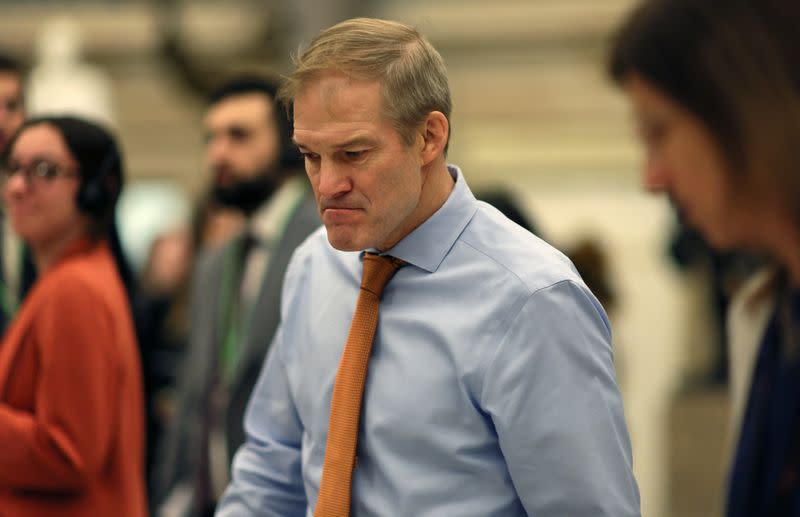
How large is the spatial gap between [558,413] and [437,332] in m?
0.23

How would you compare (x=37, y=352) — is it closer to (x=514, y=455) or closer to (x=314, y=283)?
(x=314, y=283)

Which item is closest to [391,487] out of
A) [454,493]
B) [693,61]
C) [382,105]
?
[454,493]

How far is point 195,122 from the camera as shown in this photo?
10.8m

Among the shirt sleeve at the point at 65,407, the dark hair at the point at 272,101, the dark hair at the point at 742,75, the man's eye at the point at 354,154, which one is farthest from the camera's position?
the dark hair at the point at 272,101

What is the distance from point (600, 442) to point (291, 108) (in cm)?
76

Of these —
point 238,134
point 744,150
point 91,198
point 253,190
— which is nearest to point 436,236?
point 744,150

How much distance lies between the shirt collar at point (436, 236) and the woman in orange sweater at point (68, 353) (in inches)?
33.7

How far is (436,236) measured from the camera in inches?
75.2

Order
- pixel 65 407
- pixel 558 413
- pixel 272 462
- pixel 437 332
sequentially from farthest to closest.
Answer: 1. pixel 65 407
2. pixel 272 462
3. pixel 437 332
4. pixel 558 413

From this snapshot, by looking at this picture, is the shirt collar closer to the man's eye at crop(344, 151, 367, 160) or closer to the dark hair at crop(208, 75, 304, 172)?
the man's eye at crop(344, 151, 367, 160)

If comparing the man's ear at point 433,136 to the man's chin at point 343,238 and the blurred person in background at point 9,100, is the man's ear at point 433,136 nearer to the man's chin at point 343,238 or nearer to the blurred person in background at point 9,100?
the man's chin at point 343,238

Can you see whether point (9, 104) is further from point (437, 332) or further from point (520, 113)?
point (520, 113)

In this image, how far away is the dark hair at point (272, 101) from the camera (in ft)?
11.8

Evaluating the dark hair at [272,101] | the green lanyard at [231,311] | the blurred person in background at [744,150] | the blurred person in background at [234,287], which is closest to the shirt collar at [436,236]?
the blurred person in background at [744,150]
